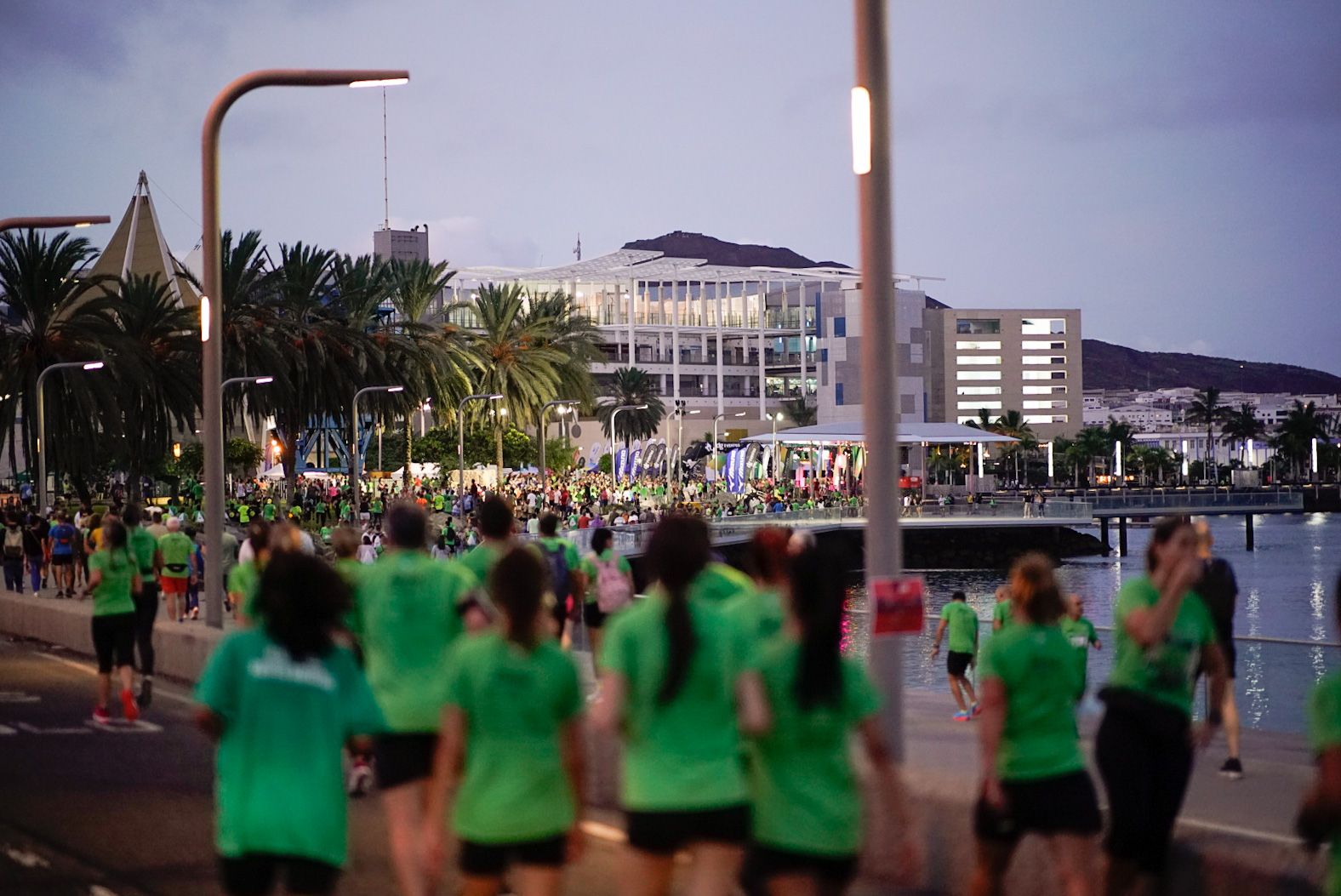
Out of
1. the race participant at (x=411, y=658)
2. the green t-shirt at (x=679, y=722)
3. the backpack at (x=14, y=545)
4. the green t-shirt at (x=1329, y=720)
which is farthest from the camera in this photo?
the backpack at (x=14, y=545)

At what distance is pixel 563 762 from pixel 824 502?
6982 cm

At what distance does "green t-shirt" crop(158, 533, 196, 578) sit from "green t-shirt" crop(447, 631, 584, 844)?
1594 cm

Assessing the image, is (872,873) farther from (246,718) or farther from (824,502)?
(824,502)

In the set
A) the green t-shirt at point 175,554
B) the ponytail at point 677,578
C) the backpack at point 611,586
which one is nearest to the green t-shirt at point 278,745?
the ponytail at point 677,578

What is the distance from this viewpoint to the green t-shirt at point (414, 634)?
6.83m

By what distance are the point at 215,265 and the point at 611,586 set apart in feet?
18.1

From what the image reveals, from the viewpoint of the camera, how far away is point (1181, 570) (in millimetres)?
6012

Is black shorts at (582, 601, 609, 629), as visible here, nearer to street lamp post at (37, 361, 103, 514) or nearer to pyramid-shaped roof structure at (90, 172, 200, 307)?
street lamp post at (37, 361, 103, 514)

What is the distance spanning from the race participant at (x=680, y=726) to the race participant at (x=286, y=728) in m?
0.81

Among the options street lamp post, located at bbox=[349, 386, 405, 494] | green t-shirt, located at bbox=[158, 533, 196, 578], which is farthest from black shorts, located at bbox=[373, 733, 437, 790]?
street lamp post, located at bbox=[349, 386, 405, 494]

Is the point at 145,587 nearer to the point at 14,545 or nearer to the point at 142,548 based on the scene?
the point at 142,548

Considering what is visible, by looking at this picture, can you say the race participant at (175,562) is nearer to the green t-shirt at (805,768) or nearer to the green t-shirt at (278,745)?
the green t-shirt at (278,745)

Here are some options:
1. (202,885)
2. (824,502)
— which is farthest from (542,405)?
(202,885)

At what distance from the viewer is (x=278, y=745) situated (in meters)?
4.83
